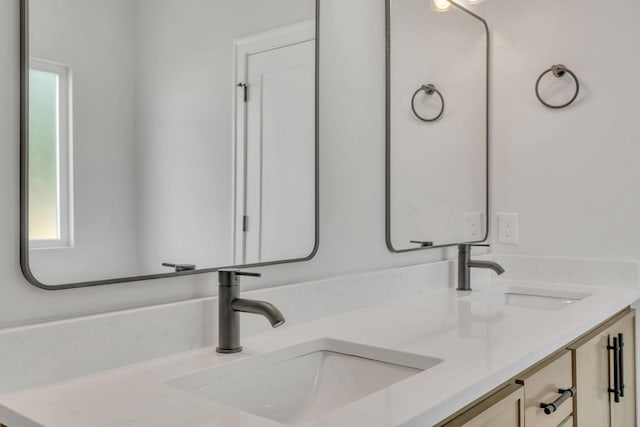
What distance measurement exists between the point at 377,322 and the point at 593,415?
2.14 feet

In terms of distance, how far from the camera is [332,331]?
130cm

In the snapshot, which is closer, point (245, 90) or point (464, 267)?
point (245, 90)

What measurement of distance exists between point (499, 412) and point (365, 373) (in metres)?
0.27

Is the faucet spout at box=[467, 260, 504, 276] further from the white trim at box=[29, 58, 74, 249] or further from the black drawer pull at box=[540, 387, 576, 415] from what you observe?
the white trim at box=[29, 58, 74, 249]

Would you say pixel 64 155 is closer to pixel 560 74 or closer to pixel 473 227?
pixel 473 227

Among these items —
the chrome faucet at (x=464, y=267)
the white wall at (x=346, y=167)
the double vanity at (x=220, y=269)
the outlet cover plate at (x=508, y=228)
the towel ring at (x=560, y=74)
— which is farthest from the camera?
the outlet cover plate at (x=508, y=228)

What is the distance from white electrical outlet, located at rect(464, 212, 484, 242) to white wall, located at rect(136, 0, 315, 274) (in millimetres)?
1206

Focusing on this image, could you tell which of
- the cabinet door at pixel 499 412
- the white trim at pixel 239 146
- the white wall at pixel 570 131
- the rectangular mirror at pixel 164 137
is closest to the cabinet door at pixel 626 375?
the white wall at pixel 570 131

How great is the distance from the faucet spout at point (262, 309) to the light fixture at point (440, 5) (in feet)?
4.56

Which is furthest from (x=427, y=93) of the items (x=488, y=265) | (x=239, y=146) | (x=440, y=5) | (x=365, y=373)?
(x=365, y=373)

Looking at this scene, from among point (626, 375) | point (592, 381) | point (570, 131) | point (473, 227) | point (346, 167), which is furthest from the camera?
point (473, 227)

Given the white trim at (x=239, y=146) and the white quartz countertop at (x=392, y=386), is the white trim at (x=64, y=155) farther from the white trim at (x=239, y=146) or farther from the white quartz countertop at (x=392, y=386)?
the white trim at (x=239, y=146)

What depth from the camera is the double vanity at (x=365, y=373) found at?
80 cm

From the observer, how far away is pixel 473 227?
2250mm
